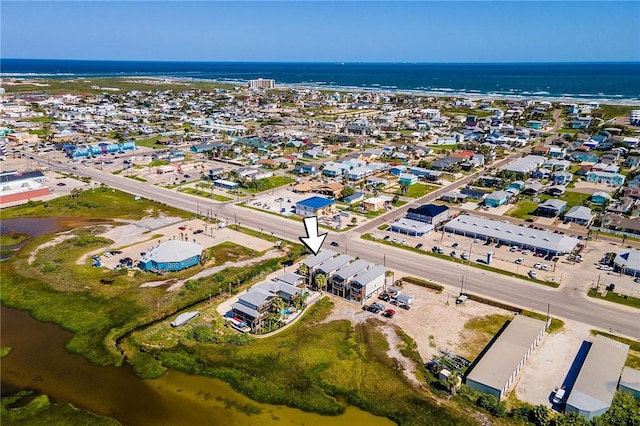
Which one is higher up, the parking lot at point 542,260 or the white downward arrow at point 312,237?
the white downward arrow at point 312,237

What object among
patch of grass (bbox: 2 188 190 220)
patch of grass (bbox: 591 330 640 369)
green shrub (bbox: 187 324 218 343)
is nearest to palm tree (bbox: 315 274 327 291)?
green shrub (bbox: 187 324 218 343)

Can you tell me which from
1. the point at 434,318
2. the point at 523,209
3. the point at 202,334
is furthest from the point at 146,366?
the point at 523,209

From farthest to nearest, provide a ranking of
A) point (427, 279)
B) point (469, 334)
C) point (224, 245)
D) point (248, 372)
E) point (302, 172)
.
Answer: point (302, 172) < point (224, 245) < point (427, 279) < point (469, 334) < point (248, 372)

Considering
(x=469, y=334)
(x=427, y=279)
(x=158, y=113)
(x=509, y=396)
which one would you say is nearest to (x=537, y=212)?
(x=427, y=279)

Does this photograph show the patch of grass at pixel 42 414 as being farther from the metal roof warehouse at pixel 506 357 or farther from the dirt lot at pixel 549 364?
the dirt lot at pixel 549 364

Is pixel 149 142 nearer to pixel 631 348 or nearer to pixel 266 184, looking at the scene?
pixel 266 184

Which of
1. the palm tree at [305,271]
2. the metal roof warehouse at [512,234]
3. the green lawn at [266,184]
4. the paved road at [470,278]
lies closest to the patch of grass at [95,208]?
the paved road at [470,278]

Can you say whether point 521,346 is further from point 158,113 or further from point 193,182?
point 158,113
